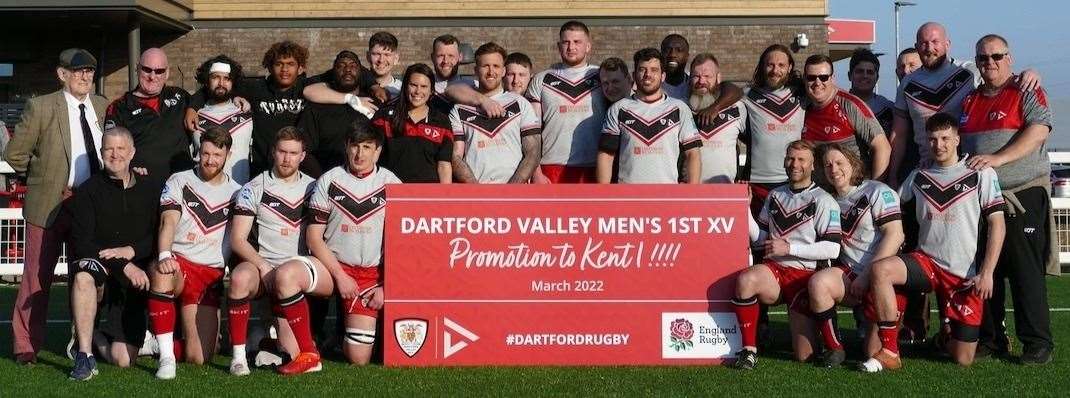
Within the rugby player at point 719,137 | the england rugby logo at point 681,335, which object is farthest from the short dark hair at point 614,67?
the england rugby logo at point 681,335

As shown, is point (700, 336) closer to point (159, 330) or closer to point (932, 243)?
point (932, 243)

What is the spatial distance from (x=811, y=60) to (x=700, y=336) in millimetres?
1839

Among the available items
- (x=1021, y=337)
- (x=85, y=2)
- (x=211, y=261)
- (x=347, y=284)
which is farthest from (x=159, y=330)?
(x=85, y=2)

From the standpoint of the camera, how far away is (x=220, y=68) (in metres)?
7.19

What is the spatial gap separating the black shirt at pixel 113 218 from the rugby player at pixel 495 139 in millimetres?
1788

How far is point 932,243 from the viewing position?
650 cm

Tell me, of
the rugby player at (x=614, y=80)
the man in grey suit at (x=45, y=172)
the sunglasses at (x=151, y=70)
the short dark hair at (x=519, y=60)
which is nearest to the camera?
the man in grey suit at (x=45, y=172)

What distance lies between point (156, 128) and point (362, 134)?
59.7 inches

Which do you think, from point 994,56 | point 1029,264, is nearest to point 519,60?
point 994,56

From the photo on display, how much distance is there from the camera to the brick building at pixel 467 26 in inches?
789

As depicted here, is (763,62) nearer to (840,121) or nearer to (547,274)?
(840,121)

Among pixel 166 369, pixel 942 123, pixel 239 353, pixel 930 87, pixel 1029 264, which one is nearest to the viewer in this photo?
pixel 166 369

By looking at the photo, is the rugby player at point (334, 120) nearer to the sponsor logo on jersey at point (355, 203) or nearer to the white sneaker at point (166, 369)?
the sponsor logo on jersey at point (355, 203)

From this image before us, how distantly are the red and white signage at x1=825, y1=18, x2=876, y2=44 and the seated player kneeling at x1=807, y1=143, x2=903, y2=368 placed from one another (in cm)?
2226
